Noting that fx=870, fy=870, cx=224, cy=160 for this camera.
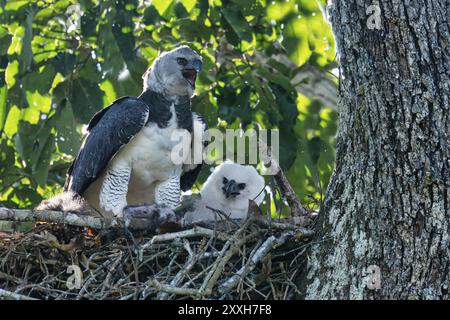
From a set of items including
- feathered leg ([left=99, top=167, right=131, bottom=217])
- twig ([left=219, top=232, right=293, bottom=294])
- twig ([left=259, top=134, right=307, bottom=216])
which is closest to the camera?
twig ([left=219, top=232, right=293, bottom=294])

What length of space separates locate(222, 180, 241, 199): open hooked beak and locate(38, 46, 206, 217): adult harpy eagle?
39 centimetres

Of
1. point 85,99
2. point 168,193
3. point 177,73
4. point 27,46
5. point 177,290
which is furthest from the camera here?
point 85,99

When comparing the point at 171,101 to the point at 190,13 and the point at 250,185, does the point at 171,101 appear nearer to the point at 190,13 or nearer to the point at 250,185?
the point at 250,185

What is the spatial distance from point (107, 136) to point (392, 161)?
226 centimetres

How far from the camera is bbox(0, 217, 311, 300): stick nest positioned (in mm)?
4434

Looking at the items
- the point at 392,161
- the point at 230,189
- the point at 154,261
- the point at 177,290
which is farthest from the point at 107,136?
the point at 392,161

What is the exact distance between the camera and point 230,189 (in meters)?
6.30

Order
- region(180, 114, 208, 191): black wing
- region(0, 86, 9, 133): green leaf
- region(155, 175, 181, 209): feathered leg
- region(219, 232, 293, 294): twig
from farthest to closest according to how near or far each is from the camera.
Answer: region(0, 86, 9, 133): green leaf → region(180, 114, 208, 191): black wing → region(155, 175, 181, 209): feathered leg → region(219, 232, 293, 294): twig

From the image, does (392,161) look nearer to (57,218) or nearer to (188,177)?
(57,218)

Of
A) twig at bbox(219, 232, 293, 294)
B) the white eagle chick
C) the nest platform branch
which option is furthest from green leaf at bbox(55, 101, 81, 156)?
twig at bbox(219, 232, 293, 294)

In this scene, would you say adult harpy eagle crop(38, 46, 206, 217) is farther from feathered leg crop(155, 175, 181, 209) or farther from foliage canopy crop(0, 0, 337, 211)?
foliage canopy crop(0, 0, 337, 211)

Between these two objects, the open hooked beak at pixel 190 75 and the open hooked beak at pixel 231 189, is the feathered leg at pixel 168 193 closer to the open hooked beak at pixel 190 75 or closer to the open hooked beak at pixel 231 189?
the open hooked beak at pixel 231 189
